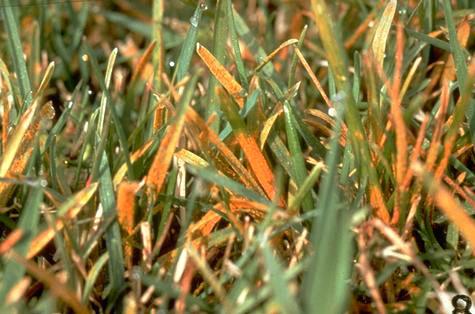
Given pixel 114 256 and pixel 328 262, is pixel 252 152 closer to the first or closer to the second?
pixel 114 256

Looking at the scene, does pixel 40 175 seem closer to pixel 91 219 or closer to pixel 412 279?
pixel 91 219

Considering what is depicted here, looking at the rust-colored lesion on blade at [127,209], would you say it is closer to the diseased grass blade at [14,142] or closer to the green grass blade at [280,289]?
the diseased grass blade at [14,142]

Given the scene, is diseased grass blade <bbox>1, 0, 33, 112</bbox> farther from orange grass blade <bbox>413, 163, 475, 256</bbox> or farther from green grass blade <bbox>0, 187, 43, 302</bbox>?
orange grass blade <bbox>413, 163, 475, 256</bbox>

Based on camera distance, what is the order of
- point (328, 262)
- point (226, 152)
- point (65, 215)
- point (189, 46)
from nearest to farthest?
point (328, 262) → point (65, 215) → point (226, 152) → point (189, 46)

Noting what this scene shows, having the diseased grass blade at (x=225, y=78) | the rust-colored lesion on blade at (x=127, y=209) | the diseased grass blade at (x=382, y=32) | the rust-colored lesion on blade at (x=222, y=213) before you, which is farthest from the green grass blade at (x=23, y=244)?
the diseased grass blade at (x=382, y=32)

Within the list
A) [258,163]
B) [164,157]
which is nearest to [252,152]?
[258,163]

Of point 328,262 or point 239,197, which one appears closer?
point 328,262

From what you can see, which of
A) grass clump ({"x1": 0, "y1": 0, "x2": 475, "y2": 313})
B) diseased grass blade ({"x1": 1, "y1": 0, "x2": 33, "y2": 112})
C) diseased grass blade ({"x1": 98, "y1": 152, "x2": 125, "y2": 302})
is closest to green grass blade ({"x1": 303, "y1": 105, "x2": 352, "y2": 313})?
grass clump ({"x1": 0, "y1": 0, "x2": 475, "y2": 313})
